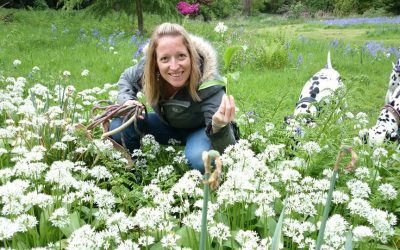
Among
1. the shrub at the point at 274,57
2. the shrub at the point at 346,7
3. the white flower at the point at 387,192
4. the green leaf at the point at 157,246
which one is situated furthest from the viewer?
the shrub at the point at 346,7

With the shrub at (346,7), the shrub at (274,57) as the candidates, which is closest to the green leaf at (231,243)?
the shrub at (274,57)

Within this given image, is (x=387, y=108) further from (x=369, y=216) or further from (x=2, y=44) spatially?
(x=2, y=44)

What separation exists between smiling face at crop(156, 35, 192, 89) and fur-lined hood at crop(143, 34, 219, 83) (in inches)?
6.0

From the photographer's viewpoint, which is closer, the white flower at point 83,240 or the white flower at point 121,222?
the white flower at point 83,240

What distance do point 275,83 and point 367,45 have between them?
4.48 metres

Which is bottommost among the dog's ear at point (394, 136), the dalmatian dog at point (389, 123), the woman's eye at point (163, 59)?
the dog's ear at point (394, 136)

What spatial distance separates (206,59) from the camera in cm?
373

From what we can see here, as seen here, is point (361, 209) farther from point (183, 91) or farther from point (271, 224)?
point (183, 91)

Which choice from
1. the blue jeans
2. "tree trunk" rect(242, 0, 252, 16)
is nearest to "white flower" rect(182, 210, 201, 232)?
the blue jeans

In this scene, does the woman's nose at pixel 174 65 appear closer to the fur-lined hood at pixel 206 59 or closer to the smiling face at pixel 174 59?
the smiling face at pixel 174 59

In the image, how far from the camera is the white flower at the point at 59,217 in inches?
86.4

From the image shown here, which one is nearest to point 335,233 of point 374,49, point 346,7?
point 374,49

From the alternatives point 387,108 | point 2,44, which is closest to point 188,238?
point 387,108

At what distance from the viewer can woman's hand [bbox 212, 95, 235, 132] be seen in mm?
2811
